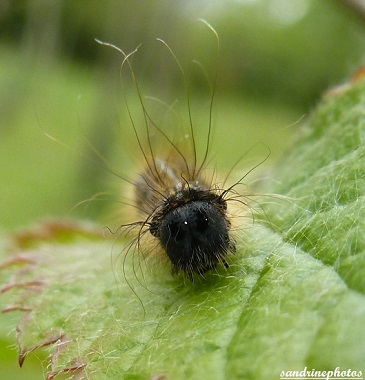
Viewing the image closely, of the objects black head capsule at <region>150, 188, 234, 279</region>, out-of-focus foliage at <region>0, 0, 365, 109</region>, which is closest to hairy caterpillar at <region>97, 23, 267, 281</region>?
black head capsule at <region>150, 188, 234, 279</region>

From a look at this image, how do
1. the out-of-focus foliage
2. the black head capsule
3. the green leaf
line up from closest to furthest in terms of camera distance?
1. the green leaf
2. the black head capsule
3. the out-of-focus foliage

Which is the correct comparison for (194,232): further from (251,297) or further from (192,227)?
(251,297)

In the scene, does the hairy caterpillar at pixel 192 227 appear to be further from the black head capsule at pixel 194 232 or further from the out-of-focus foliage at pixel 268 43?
Result: the out-of-focus foliage at pixel 268 43

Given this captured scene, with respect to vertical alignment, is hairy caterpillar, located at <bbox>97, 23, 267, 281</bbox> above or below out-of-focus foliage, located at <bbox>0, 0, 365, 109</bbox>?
below

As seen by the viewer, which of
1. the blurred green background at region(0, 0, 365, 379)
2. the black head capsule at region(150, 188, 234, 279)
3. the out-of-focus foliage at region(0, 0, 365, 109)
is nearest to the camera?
the black head capsule at region(150, 188, 234, 279)

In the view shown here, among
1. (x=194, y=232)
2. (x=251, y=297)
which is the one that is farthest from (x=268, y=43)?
(x=251, y=297)

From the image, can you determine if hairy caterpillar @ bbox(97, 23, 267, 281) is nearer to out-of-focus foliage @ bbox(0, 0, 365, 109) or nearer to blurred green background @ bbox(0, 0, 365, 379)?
blurred green background @ bbox(0, 0, 365, 379)

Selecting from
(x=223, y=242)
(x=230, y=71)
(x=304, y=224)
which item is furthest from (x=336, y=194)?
(x=230, y=71)

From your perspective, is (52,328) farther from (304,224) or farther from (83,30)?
(83,30)
